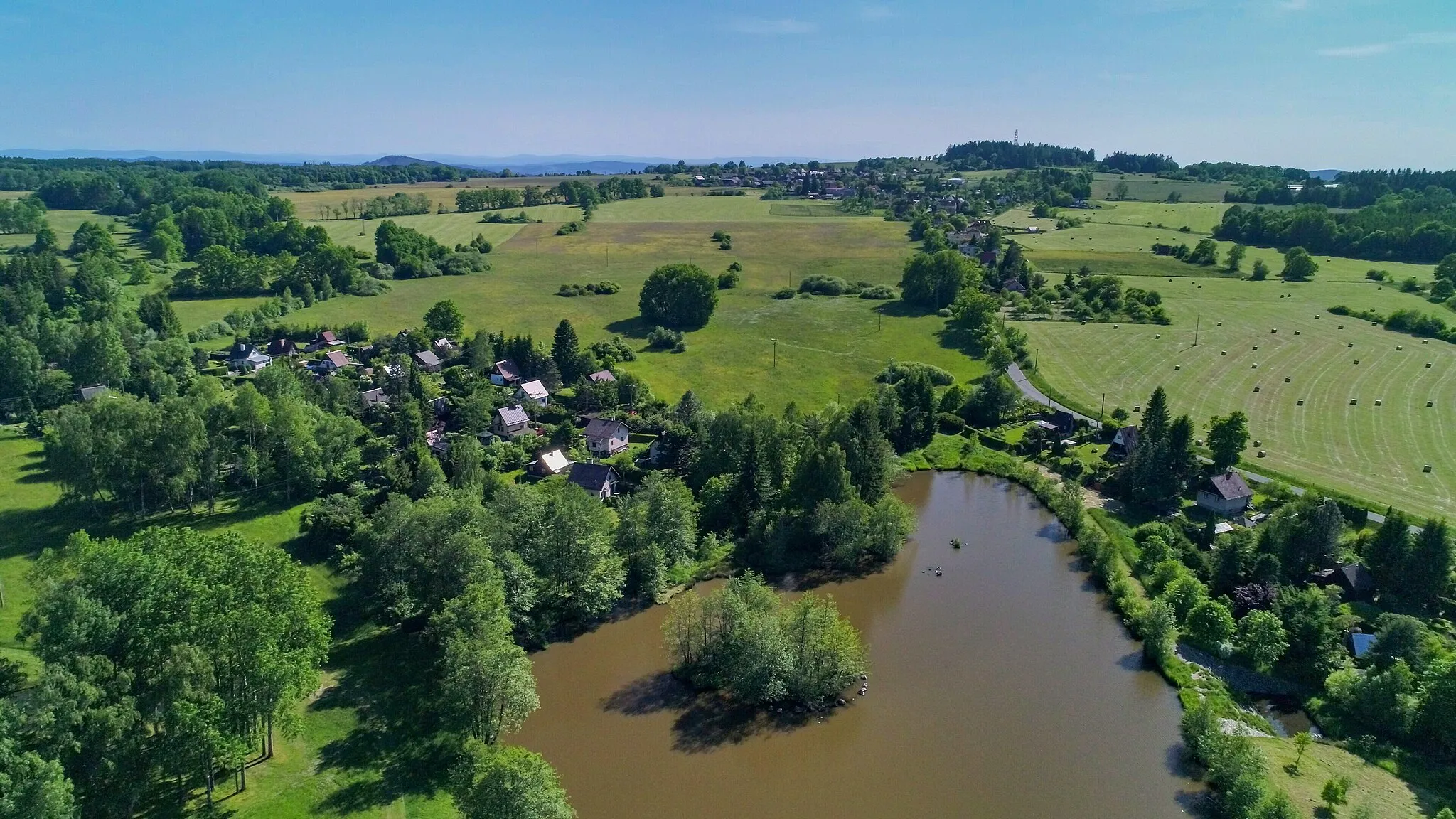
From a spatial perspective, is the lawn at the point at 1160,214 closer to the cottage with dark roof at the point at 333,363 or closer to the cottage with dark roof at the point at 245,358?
the cottage with dark roof at the point at 333,363

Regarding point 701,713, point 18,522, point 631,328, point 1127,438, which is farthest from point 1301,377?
point 18,522

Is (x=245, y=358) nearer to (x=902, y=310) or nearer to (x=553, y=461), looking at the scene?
(x=553, y=461)

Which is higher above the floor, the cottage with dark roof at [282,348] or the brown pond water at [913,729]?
the cottage with dark roof at [282,348]

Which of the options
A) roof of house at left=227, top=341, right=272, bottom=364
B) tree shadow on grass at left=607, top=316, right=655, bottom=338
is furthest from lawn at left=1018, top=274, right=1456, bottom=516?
roof of house at left=227, top=341, right=272, bottom=364

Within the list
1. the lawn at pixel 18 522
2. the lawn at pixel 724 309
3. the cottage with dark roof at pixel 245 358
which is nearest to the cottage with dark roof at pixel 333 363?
the cottage with dark roof at pixel 245 358

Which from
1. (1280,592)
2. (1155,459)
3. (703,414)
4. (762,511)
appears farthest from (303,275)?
(1280,592)

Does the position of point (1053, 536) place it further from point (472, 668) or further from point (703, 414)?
point (472, 668)
